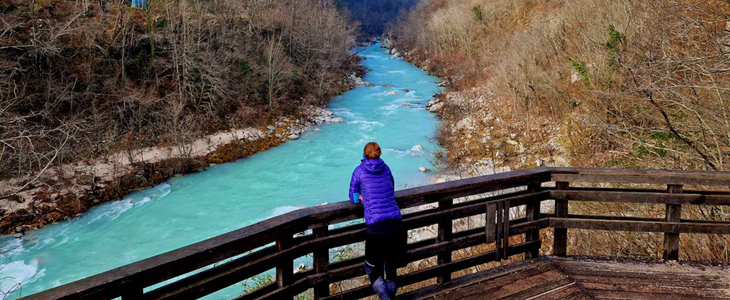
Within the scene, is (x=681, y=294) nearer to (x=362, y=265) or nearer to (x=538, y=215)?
(x=538, y=215)

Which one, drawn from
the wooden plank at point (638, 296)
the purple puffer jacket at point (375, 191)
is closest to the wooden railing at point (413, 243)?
the purple puffer jacket at point (375, 191)

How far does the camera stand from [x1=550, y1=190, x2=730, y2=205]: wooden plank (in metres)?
5.20

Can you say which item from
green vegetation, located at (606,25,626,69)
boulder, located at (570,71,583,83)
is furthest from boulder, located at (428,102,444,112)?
green vegetation, located at (606,25,626,69)

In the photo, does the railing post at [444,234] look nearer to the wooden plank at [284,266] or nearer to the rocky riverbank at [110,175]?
the wooden plank at [284,266]

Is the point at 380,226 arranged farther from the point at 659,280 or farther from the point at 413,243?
the point at 659,280

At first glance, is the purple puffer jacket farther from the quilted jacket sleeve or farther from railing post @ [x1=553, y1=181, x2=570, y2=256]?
railing post @ [x1=553, y1=181, x2=570, y2=256]

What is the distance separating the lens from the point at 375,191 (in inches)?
178

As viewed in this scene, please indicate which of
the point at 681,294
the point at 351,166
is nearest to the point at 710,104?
the point at 681,294

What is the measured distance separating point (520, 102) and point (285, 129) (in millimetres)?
13892

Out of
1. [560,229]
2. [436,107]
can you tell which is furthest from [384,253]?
[436,107]

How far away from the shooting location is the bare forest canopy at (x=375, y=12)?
102000 millimetres

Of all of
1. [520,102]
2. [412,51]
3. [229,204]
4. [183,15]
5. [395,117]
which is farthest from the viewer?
[412,51]

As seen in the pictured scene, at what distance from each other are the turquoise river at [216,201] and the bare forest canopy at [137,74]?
144 inches

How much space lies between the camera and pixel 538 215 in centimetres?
536
